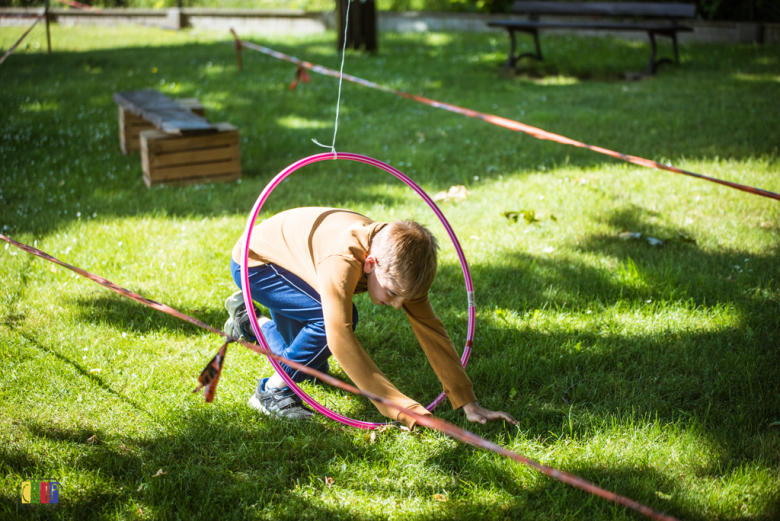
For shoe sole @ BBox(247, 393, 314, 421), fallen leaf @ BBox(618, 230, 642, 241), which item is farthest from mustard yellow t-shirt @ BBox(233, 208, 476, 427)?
fallen leaf @ BBox(618, 230, 642, 241)

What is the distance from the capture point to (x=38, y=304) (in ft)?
12.0

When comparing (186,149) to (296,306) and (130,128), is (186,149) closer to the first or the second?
(130,128)

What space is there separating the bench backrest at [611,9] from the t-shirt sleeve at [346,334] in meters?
10.2

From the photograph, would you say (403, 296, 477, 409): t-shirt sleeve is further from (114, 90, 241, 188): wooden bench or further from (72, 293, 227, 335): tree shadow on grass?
(114, 90, 241, 188): wooden bench

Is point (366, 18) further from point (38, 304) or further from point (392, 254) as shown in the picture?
point (392, 254)

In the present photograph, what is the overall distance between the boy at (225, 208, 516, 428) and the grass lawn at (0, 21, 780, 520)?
0.20m

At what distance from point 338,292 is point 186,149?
4177mm

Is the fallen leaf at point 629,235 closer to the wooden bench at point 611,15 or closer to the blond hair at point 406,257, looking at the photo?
the blond hair at point 406,257

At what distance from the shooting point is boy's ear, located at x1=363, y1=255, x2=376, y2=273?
2.38 metres

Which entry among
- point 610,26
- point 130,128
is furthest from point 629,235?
point 610,26

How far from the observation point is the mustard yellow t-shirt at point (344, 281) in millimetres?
2311

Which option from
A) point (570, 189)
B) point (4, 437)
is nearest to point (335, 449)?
point (4, 437)

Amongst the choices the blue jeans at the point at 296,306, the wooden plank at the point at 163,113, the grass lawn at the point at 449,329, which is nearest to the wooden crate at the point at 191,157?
the wooden plank at the point at 163,113

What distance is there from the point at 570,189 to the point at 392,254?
3604 mm
